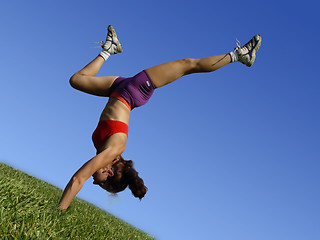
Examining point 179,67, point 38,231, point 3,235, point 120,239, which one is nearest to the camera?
point 3,235

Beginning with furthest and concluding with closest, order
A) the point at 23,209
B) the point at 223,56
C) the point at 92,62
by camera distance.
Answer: the point at 92,62, the point at 223,56, the point at 23,209

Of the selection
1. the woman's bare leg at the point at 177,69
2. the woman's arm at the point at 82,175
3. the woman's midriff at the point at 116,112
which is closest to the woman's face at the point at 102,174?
the woman's arm at the point at 82,175

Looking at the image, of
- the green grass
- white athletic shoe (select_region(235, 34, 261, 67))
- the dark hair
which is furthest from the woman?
the green grass

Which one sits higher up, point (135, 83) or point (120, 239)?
point (135, 83)

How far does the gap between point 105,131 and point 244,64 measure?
10.2ft

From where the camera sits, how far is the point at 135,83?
242 inches

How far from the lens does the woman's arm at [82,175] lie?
5280 mm

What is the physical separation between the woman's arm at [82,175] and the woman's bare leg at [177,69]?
150cm

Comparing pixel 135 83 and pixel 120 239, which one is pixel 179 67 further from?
pixel 120 239

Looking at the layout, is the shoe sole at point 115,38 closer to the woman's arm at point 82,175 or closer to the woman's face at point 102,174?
the woman's face at point 102,174

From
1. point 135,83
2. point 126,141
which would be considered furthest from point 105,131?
point 135,83

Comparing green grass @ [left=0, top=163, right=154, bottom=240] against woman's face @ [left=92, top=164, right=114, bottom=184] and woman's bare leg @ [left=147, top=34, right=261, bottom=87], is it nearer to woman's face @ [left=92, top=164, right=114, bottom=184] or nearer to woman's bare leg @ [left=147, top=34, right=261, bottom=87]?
woman's face @ [left=92, top=164, right=114, bottom=184]

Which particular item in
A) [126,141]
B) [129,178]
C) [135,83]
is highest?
[135,83]

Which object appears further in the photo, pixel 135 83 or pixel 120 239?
pixel 135 83
